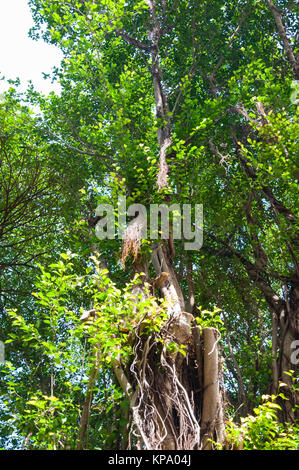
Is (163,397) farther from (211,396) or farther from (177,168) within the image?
(177,168)

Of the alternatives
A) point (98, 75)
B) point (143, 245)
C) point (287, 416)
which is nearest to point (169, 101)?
point (98, 75)

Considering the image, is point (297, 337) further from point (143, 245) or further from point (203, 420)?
point (143, 245)

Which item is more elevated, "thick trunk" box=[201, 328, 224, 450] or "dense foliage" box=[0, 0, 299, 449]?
"dense foliage" box=[0, 0, 299, 449]

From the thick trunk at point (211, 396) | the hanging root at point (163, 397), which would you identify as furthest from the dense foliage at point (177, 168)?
the hanging root at point (163, 397)

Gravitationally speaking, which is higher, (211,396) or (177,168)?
(177,168)

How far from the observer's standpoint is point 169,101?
31.4ft

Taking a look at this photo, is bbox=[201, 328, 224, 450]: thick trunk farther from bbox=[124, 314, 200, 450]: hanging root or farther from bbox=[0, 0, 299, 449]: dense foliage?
bbox=[0, 0, 299, 449]: dense foliage

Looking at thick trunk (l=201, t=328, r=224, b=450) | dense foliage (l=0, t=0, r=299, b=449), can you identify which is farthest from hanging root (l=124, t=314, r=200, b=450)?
dense foliage (l=0, t=0, r=299, b=449)

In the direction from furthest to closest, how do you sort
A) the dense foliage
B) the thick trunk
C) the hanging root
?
the dense foliage
the thick trunk
the hanging root

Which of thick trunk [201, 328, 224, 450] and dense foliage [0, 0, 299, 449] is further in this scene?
dense foliage [0, 0, 299, 449]

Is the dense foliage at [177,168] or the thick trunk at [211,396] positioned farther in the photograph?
Result: the dense foliage at [177,168]

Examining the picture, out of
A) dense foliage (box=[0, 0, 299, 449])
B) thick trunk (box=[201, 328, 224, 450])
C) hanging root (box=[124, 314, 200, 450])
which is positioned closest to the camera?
hanging root (box=[124, 314, 200, 450])

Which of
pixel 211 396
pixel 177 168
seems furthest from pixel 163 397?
pixel 177 168

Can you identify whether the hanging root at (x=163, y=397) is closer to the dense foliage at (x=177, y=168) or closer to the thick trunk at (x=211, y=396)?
the thick trunk at (x=211, y=396)
